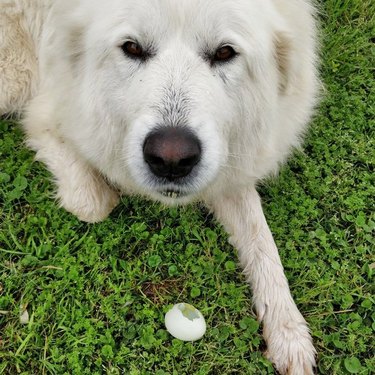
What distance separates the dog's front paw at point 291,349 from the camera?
2.85 m

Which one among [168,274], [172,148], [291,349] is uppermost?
[172,148]

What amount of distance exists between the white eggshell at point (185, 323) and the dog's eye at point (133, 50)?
134 cm

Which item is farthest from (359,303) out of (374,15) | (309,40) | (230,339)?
(374,15)

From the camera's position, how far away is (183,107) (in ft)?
7.77

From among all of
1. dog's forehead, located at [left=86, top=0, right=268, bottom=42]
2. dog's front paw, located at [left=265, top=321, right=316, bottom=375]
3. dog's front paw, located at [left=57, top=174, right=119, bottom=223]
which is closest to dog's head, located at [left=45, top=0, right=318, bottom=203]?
dog's forehead, located at [left=86, top=0, right=268, bottom=42]

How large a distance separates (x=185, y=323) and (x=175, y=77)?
1.29m

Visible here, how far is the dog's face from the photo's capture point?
2322 millimetres

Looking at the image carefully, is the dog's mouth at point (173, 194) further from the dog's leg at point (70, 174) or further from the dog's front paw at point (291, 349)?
the dog's front paw at point (291, 349)

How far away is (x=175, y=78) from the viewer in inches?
93.5

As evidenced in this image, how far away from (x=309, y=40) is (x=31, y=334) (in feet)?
7.12

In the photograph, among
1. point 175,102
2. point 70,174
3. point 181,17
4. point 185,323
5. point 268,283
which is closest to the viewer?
point 181,17

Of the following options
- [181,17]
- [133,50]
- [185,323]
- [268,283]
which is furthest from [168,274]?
[181,17]

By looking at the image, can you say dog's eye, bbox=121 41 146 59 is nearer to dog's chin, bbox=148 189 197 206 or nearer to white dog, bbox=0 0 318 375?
white dog, bbox=0 0 318 375

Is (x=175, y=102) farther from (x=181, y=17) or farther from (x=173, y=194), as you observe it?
(x=173, y=194)
